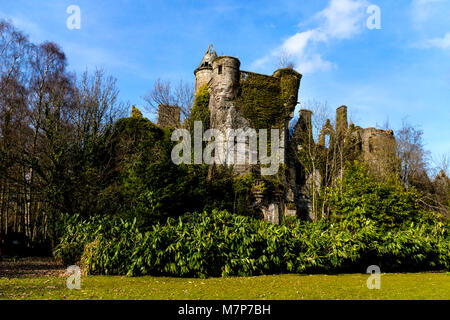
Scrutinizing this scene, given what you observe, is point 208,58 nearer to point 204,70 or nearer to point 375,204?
point 204,70

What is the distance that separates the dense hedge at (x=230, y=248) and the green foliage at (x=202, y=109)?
533 inches

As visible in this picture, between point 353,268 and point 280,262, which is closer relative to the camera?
point 280,262

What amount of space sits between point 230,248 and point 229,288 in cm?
220

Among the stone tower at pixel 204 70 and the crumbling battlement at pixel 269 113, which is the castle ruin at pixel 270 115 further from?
the stone tower at pixel 204 70

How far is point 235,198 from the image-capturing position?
803 inches

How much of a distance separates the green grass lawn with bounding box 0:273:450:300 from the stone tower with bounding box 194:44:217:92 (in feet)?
72.6

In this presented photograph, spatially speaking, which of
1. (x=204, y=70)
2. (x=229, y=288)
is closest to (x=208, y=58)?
(x=204, y=70)

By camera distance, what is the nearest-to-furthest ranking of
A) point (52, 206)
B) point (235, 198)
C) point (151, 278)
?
point (151, 278) → point (52, 206) → point (235, 198)

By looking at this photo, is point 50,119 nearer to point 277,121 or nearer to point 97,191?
point 97,191

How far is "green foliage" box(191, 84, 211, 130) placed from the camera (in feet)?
78.7

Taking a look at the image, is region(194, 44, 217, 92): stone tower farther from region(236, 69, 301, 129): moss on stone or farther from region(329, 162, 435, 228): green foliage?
region(329, 162, 435, 228): green foliage

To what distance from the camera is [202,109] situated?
24.5 metres
